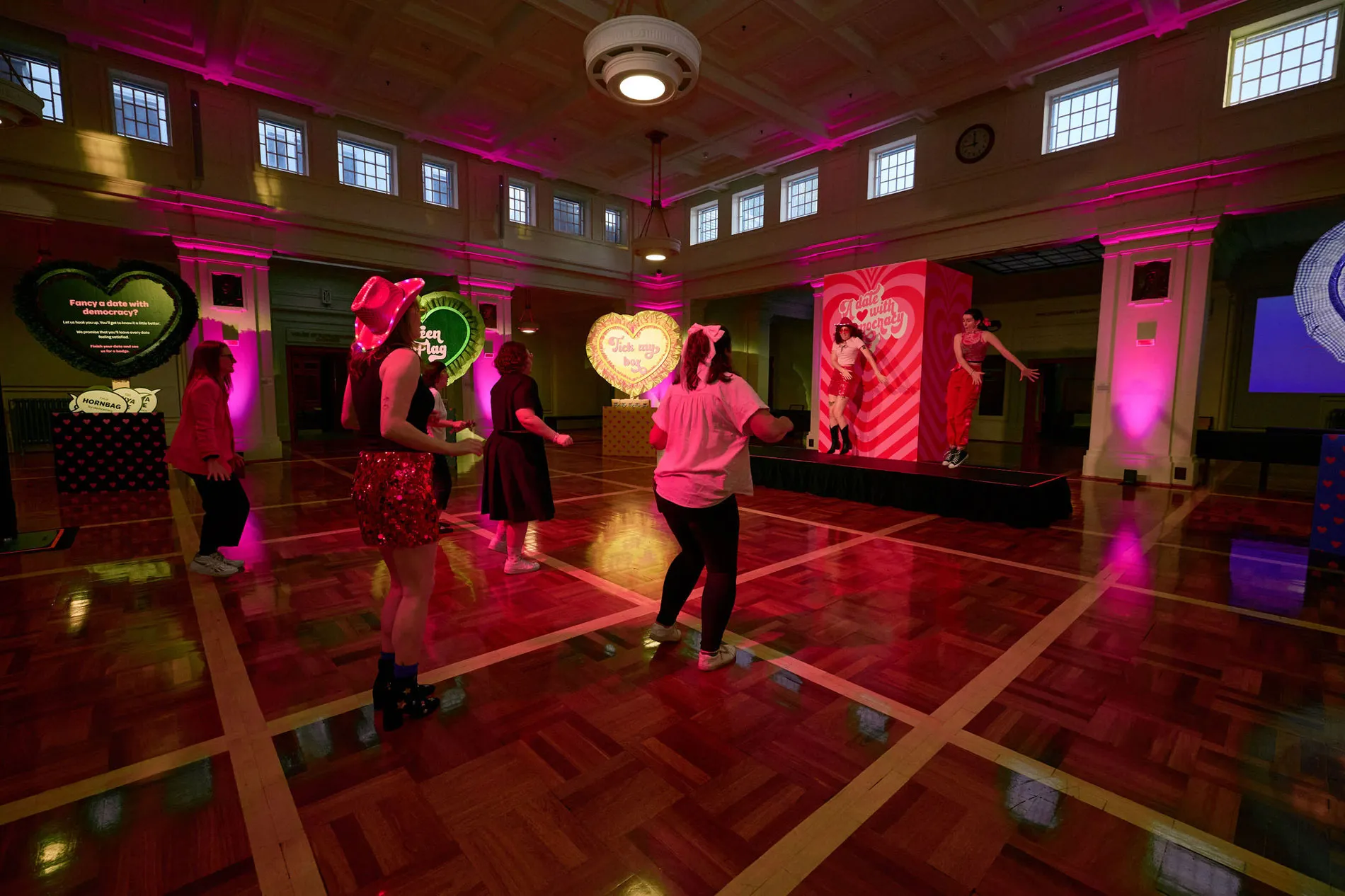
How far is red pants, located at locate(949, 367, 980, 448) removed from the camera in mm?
6168

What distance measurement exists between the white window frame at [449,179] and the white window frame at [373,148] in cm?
48

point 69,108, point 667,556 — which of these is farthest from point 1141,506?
point 69,108

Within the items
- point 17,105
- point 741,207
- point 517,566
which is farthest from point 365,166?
point 517,566

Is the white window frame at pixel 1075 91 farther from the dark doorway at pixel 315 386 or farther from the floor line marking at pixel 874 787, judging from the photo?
the dark doorway at pixel 315 386

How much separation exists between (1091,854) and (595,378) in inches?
688

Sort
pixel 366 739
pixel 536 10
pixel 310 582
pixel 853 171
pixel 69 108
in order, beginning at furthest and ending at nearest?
pixel 853 171
pixel 69 108
pixel 536 10
pixel 310 582
pixel 366 739

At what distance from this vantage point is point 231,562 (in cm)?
353

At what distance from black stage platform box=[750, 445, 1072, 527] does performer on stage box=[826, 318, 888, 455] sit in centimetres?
67

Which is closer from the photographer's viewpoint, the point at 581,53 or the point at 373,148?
the point at 581,53

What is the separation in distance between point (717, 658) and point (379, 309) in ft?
5.72


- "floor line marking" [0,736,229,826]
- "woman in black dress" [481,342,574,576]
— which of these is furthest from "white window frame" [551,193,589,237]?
"floor line marking" [0,736,229,826]

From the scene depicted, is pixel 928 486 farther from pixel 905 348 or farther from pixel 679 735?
pixel 679 735

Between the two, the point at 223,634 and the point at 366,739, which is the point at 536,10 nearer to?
the point at 223,634

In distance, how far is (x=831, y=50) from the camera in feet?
26.6
